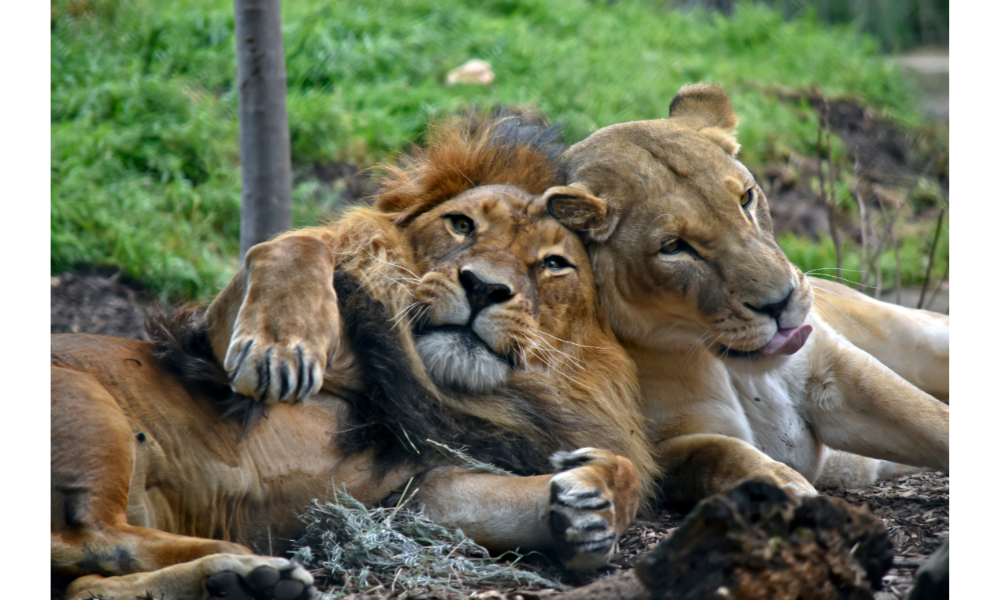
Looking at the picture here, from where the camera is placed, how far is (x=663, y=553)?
64.3 inches

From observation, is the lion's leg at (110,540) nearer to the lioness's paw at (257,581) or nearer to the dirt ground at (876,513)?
the lioness's paw at (257,581)

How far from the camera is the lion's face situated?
2.48 m

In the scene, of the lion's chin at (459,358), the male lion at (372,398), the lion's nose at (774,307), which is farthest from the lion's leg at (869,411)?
the lion's chin at (459,358)

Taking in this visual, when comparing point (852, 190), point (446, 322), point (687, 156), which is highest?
point (687, 156)

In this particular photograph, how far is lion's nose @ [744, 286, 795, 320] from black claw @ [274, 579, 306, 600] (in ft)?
4.51

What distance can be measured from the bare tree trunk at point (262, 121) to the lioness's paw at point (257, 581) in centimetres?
202

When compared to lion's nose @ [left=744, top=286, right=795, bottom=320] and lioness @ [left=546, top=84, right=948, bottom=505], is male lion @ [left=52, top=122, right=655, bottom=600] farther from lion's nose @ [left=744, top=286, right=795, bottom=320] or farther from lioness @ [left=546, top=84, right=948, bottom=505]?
lion's nose @ [left=744, top=286, right=795, bottom=320]

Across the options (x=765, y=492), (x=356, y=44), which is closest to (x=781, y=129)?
(x=356, y=44)

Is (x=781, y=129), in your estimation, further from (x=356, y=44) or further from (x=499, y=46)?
(x=356, y=44)

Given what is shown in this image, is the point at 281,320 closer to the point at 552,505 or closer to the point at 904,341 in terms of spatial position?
the point at 552,505

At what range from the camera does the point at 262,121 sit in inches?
147

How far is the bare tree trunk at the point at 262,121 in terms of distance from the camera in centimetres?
366

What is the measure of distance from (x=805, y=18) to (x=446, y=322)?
1094 cm

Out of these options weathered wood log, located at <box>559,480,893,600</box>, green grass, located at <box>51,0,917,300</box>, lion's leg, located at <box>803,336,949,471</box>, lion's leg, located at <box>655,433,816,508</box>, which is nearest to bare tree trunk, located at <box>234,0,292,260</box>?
green grass, located at <box>51,0,917,300</box>
